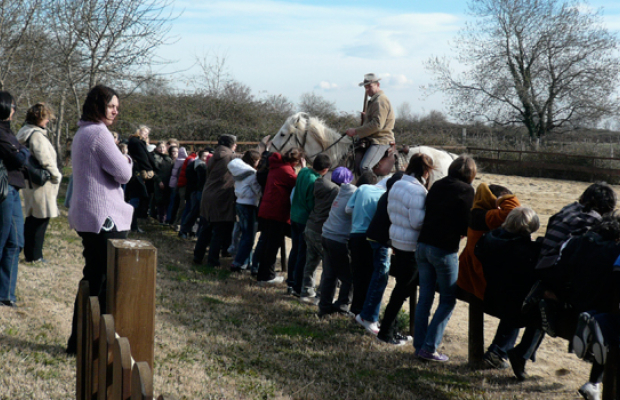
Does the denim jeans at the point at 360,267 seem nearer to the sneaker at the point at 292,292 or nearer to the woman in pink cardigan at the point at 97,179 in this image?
the sneaker at the point at 292,292

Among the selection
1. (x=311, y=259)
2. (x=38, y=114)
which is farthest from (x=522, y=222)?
(x=38, y=114)

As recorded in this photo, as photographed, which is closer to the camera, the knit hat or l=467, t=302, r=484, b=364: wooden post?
l=467, t=302, r=484, b=364: wooden post

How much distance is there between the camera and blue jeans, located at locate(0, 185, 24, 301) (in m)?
4.95

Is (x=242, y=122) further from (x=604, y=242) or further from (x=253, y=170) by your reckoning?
(x=604, y=242)

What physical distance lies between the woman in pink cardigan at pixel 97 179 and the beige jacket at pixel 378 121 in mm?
4707

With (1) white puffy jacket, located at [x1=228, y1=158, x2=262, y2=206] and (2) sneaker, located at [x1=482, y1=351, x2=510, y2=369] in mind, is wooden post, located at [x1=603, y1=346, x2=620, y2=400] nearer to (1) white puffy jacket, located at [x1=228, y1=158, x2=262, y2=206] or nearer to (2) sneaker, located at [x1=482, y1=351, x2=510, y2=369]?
(2) sneaker, located at [x1=482, y1=351, x2=510, y2=369]

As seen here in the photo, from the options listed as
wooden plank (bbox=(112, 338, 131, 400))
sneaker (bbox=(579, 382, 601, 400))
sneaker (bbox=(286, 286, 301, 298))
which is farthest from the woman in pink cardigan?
sneaker (bbox=(286, 286, 301, 298))

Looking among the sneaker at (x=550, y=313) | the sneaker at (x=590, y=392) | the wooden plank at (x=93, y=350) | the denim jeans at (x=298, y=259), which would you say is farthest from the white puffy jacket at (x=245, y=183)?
the wooden plank at (x=93, y=350)

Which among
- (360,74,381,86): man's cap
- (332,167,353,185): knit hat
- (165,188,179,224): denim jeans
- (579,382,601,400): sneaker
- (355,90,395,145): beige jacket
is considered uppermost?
(360,74,381,86): man's cap

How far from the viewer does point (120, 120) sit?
18516mm

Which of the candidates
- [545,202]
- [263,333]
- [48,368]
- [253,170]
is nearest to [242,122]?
[545,202]

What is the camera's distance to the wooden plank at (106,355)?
2.15m

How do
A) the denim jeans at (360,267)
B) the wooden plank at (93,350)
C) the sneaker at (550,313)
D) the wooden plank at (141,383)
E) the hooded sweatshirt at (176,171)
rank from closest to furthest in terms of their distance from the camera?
the wooden plank at (141,383) < the wooden plank at (93,350) < the sneaker at (550,313) < the denim jeans at (360,267) < the hooded sweatshirt at (176,171)

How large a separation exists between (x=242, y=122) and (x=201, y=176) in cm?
1194
